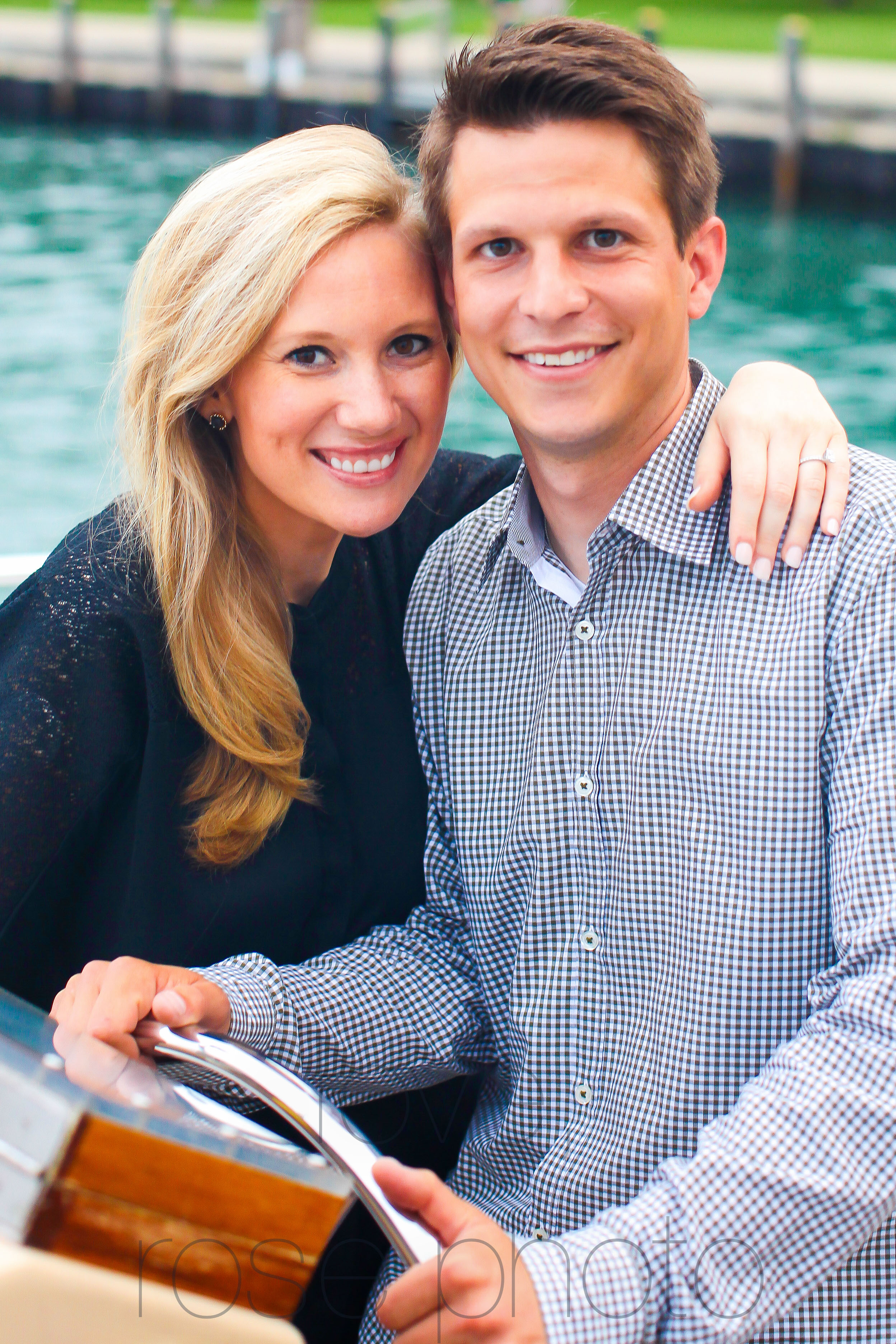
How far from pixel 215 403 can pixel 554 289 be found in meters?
0.53

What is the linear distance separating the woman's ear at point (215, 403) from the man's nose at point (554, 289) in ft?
1.56

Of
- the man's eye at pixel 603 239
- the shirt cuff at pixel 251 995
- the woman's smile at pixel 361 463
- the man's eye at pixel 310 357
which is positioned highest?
the man's eye at pixel 603 239

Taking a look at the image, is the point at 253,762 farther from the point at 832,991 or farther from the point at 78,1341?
the point at 78,1341

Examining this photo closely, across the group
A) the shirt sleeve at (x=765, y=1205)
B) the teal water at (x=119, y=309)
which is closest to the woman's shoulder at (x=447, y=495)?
Answer: the shirt sleeve at (x=765, y=1205)

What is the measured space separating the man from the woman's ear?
1.17 ft

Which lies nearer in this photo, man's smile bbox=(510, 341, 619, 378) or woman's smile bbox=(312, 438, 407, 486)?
man's smile bbox=(510, 341, 619, 378)

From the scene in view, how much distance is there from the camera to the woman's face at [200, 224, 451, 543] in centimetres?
169

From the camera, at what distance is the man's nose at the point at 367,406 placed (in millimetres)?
1696

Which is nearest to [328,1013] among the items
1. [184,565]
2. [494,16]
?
[184,565]

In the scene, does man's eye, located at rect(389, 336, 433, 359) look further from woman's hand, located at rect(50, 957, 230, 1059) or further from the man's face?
woman's hand, located at rect(50, 957, 230, 1059)

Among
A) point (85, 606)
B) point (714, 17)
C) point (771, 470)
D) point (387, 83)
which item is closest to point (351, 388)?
point (85, 606)

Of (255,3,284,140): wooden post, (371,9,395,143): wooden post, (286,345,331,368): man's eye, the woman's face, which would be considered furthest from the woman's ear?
(255,3,284,140): wooden post

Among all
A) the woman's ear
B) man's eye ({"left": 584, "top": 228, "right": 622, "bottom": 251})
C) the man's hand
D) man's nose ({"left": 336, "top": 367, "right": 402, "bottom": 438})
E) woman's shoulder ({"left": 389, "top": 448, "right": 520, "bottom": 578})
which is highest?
man's eye ({"left": 584, "top": 228, "right": 622, "bottom": 251})

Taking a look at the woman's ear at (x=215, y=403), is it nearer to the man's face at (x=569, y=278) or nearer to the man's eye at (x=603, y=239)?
the man's face at (x=569, y=278)
